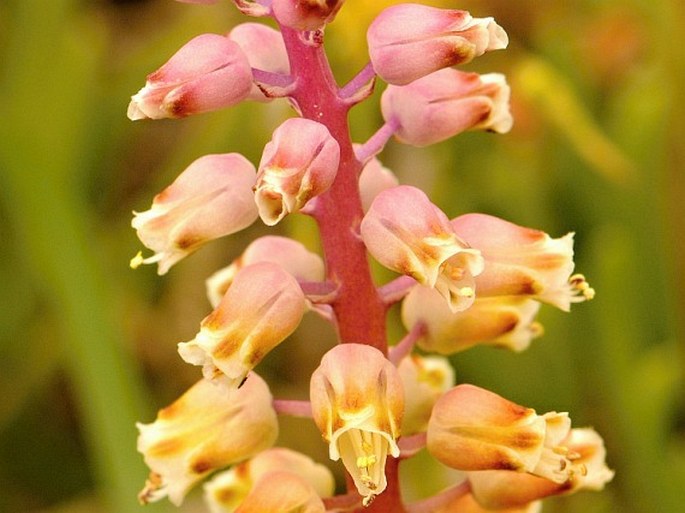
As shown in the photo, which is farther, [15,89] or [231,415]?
[15,89]

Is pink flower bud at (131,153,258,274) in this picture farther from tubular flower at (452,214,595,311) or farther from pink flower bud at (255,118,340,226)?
tubular flower at (452,214,595,311)

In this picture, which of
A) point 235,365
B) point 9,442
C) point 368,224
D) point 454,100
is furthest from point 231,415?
point 9,442

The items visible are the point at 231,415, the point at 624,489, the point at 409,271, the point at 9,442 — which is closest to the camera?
the point at 409,271

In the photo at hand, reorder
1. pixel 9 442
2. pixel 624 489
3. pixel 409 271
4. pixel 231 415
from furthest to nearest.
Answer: pixel 9 442
pixel 624 489
pixel 231 415
pixel 409 271

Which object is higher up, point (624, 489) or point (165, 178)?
point (165, 178)

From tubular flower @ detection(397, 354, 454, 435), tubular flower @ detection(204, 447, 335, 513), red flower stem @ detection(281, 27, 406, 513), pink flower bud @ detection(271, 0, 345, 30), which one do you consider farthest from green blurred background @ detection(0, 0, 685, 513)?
pink flower bud @ detection(271, 0, 345, 30)

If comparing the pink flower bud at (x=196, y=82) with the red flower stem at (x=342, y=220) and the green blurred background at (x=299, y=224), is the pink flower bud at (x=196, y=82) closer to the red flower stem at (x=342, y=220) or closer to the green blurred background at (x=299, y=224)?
the red flower stem at (x=342, y=220)

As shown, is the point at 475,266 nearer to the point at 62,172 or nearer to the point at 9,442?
the point at 62,172
